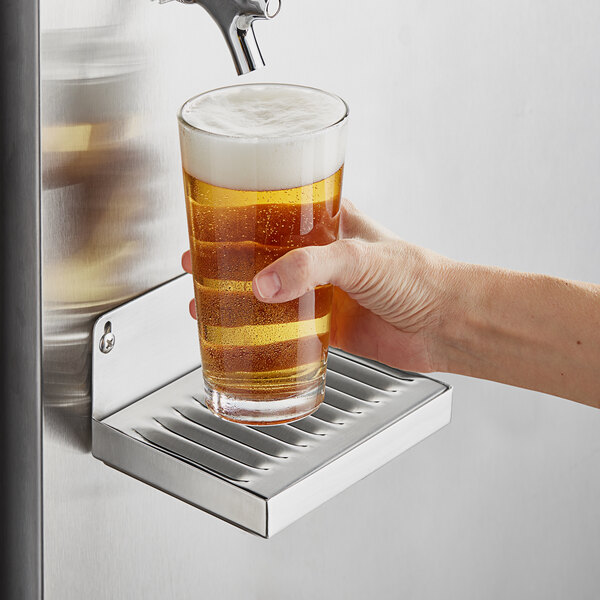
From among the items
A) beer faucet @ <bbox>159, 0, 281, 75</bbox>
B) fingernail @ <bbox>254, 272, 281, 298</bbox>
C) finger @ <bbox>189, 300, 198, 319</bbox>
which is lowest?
finger @ <bbox>189, 300, 198, 319</bbox>

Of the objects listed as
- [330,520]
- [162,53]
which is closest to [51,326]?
[162,53]

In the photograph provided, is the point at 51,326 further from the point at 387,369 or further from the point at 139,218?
the point at 387,369

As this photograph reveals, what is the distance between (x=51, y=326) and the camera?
50cm

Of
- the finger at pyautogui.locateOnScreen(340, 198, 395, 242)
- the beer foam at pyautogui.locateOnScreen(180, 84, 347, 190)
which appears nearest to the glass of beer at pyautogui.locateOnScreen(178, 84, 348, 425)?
the beer foam at pyautogui.locateOnScreen(180, 84, 347, 190)

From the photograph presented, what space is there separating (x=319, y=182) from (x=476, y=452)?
537mm

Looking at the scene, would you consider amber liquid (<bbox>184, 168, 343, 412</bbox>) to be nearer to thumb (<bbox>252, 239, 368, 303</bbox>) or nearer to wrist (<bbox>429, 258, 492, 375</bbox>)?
thumb (<bbox>252, 239, 368, 303</bbox>)

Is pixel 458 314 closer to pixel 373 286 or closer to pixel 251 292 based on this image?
pixel 373 286

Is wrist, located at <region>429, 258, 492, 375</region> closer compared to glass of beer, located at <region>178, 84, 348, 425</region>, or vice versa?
glass of beer, located at <region>178, 84, 348, 425</region>

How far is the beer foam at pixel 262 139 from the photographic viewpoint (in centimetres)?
44

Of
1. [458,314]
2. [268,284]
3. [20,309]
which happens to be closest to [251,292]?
[268,284]

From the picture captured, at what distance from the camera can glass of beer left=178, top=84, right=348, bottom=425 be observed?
1.46ft

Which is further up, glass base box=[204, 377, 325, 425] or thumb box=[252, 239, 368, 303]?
thumb box=[252, 239, 368, 303]

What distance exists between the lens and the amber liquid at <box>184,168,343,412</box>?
45cm

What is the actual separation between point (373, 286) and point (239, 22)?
19cm
